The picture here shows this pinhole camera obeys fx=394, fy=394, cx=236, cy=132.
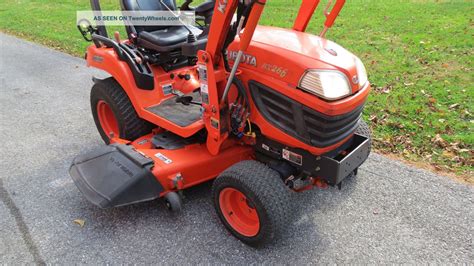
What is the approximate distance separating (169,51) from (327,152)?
66.8 inches

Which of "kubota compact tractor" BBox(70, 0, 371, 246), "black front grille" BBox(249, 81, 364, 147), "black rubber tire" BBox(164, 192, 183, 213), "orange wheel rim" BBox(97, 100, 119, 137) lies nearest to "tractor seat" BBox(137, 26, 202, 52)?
"kubota compact tractor" BBox(70, 0, 371, 246)

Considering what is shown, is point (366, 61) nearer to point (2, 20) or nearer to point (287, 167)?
point (287, 167)

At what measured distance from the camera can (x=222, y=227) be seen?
2.70m

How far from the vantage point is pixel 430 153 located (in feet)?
11.6

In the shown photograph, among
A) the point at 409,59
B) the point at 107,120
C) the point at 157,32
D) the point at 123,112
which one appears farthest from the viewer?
the point at 409,59

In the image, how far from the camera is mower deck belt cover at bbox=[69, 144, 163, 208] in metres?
2.56

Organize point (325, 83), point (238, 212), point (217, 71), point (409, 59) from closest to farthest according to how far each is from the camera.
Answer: point (325, 83) → point (217, 71) → point (238, 212) → point (409, 59)

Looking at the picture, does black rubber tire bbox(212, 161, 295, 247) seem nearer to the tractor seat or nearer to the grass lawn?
the tractor seat

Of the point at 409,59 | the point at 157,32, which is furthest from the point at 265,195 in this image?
the point at 409,59

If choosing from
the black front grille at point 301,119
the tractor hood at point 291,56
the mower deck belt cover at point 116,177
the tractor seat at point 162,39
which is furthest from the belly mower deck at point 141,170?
the tractor seat at point 162,39

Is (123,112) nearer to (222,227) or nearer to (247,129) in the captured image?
(247,129)

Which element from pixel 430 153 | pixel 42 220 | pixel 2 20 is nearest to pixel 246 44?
pixel 42 220

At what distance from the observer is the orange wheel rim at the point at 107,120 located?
3.82m

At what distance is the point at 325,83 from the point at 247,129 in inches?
26.9
